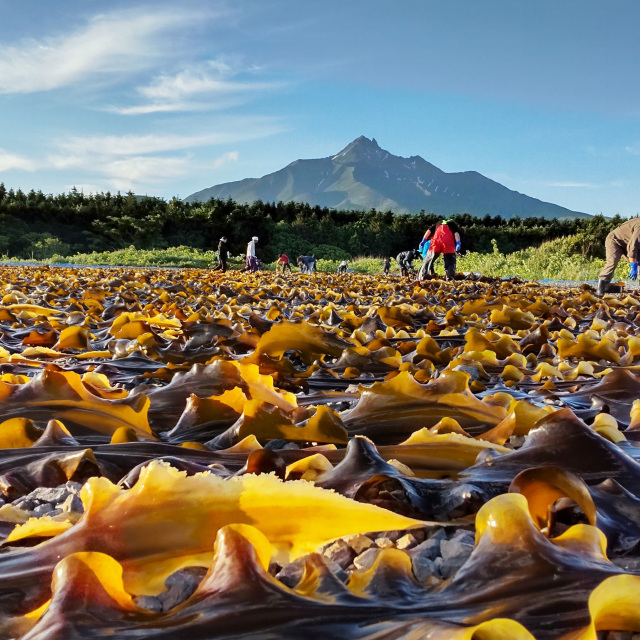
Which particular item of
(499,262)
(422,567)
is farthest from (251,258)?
(422,567)

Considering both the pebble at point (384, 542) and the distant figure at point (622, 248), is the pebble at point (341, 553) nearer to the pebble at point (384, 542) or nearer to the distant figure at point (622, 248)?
the pebble at point (384, 542)

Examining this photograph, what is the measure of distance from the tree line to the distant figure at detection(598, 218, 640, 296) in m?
21.4

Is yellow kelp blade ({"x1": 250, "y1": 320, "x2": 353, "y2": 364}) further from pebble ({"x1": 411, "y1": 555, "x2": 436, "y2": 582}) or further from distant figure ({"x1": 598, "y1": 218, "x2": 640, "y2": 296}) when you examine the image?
distant figure ({"x1": 598, "y1": 218, "x2": 640, "y2": 296})

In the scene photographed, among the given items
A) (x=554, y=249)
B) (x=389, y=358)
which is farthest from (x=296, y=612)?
(x=554, y=249)

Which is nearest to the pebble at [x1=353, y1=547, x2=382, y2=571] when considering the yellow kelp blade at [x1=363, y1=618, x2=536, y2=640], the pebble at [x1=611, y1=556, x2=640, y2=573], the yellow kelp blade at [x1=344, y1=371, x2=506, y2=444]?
the yellow kelp blade at [x1=363, y1=618, x2=536, y2=640]

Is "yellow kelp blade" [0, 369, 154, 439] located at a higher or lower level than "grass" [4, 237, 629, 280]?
lower

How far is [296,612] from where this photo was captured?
1.61ft

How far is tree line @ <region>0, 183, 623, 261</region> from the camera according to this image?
30.3 meters

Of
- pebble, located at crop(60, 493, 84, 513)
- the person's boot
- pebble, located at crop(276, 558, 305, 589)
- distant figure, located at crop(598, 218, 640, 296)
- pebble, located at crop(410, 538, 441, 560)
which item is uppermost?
distant figure, located at crop(598, 218, 640, 296)

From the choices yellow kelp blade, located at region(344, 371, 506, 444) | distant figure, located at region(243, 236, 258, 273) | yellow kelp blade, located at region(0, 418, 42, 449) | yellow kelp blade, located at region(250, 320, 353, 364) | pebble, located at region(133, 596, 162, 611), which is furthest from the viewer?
distant figure, located at region(243, 236, 258, 273)

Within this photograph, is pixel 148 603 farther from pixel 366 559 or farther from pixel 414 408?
pixel 414 408

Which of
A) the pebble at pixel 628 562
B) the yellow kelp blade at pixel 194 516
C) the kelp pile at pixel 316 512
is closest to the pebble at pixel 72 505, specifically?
the kelp pile at pixel 316 512

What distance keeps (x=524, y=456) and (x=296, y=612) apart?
0.45 meters

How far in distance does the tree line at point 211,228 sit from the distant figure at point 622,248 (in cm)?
2141
